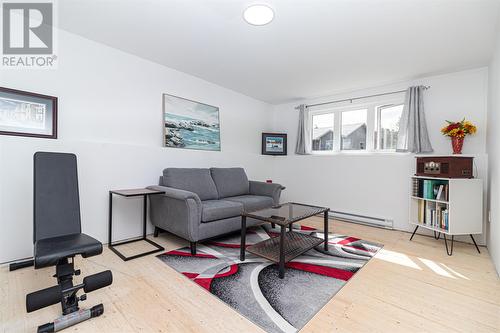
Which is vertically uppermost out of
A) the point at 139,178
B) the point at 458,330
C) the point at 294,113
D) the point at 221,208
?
the point at 294,113

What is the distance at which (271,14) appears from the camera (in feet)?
6.63

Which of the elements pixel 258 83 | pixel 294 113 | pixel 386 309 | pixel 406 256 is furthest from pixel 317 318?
pixel 294 113

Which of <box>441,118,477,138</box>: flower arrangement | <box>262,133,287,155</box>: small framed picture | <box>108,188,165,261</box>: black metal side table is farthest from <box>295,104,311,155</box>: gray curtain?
<box>108,188,165,261</box>: black metal side table

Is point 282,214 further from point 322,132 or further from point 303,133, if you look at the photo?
point 322,132

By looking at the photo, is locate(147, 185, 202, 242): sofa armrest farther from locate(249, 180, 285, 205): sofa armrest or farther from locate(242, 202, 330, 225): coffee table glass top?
locate(249, 180, 285, 205): sofa armrest

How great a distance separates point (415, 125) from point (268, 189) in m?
2.28

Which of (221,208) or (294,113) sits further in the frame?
(294,113)

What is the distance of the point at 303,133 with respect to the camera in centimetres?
450

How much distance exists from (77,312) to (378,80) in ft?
13.8

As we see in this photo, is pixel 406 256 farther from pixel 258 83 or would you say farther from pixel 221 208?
pixel 258 83

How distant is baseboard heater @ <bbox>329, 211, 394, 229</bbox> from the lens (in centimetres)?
356

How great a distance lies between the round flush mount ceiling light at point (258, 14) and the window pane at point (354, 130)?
8.57 feet

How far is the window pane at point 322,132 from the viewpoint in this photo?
14.4ft

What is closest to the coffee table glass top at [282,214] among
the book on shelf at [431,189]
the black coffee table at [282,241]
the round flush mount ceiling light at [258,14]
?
the black coffee table at [282,241]
